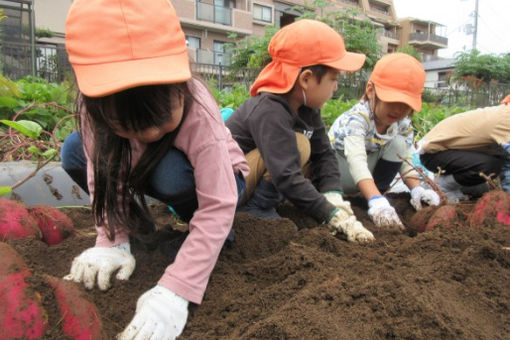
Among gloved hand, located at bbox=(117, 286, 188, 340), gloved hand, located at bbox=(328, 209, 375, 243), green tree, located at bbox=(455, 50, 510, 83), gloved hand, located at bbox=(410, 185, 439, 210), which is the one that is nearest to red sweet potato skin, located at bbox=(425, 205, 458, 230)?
gloved hand, located at bbox=(328, 209, 375, 243)

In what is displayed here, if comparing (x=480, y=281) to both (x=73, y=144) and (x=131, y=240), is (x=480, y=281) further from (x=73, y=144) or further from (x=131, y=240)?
(x=73, y=144)

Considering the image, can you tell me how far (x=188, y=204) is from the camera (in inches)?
58.6

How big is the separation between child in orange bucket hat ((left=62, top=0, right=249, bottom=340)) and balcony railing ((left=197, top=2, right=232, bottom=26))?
Result: 18931 millimetres

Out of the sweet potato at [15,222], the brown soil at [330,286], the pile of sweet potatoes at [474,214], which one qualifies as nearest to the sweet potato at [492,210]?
the pile of sweet potatoes at [474,214]

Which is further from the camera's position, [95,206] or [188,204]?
[188,204]

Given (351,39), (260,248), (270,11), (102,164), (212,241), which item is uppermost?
(270,11)

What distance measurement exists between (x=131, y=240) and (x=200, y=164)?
20.0 inches

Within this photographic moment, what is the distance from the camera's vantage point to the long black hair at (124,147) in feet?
3.19

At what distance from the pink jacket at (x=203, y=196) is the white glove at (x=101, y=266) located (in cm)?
6

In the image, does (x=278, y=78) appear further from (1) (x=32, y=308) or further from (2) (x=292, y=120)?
(1) (x=32, y=308)

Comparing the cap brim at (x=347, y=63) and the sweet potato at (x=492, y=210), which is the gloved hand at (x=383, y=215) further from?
the cap brim at (x=347, y=63)

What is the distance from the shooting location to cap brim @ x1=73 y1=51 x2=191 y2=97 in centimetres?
87

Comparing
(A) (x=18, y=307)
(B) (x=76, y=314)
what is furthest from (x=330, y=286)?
(A) (x=18, y=307)

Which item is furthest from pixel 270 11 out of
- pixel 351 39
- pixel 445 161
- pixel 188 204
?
pixel 188 204
